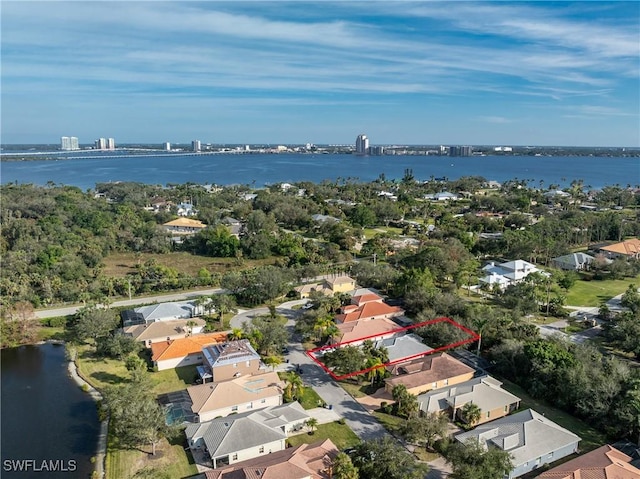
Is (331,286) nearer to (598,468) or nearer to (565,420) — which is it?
(565,420)

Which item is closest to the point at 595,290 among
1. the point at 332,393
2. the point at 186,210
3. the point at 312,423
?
the point at 332,393

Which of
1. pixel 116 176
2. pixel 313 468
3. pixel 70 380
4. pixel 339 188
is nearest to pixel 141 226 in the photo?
pixel 70 380

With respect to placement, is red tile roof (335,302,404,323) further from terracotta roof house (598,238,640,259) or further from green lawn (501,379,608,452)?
terracotta roof house (598,238,640,259)

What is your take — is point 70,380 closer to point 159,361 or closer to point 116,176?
point 159,361

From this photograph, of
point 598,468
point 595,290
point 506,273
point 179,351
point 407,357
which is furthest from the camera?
point 506,273

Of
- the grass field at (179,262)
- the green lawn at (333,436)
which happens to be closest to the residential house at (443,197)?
the grass field at (179,262)

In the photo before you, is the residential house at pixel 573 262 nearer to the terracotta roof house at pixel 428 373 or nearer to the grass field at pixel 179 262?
the terracotta roof house at pixel 428 373
